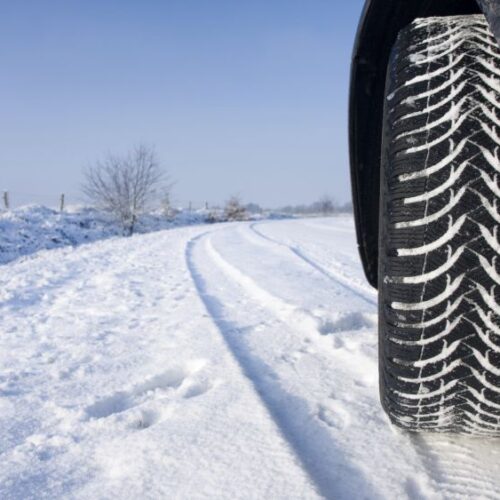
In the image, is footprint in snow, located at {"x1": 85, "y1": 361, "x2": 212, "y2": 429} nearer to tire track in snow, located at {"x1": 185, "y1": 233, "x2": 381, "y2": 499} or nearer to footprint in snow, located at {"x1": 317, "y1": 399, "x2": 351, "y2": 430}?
tire track in snow, located at {"x1": 185, "y1": 233, "x2": 381, "y2": 499}

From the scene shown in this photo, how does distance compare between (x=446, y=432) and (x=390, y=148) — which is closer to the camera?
(x=390, y=148)

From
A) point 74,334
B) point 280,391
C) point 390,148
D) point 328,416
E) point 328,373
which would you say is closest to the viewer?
point 390,148

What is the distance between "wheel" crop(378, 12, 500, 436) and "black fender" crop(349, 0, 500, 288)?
10 cm

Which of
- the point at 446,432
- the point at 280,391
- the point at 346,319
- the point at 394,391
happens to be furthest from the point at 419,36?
the point at 346,319

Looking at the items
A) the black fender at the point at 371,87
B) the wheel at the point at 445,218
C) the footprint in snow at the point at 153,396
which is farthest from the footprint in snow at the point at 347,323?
the wheel at the point at 445,218

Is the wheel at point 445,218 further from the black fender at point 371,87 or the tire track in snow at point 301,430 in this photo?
the tire track in snow at point 301,430

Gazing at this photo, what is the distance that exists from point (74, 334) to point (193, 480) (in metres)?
1.49

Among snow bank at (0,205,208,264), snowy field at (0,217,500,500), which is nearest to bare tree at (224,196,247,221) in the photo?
snow bank at (0,205,208,264)

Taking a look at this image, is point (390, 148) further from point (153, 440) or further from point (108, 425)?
point (108, 425)

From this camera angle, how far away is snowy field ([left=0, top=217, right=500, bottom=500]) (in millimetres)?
920

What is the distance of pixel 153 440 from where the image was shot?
110 centimetres

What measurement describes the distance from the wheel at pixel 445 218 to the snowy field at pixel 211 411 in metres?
0.21

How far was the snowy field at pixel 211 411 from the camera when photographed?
3.02ft

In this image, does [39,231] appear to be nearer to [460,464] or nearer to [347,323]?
[347,323]
